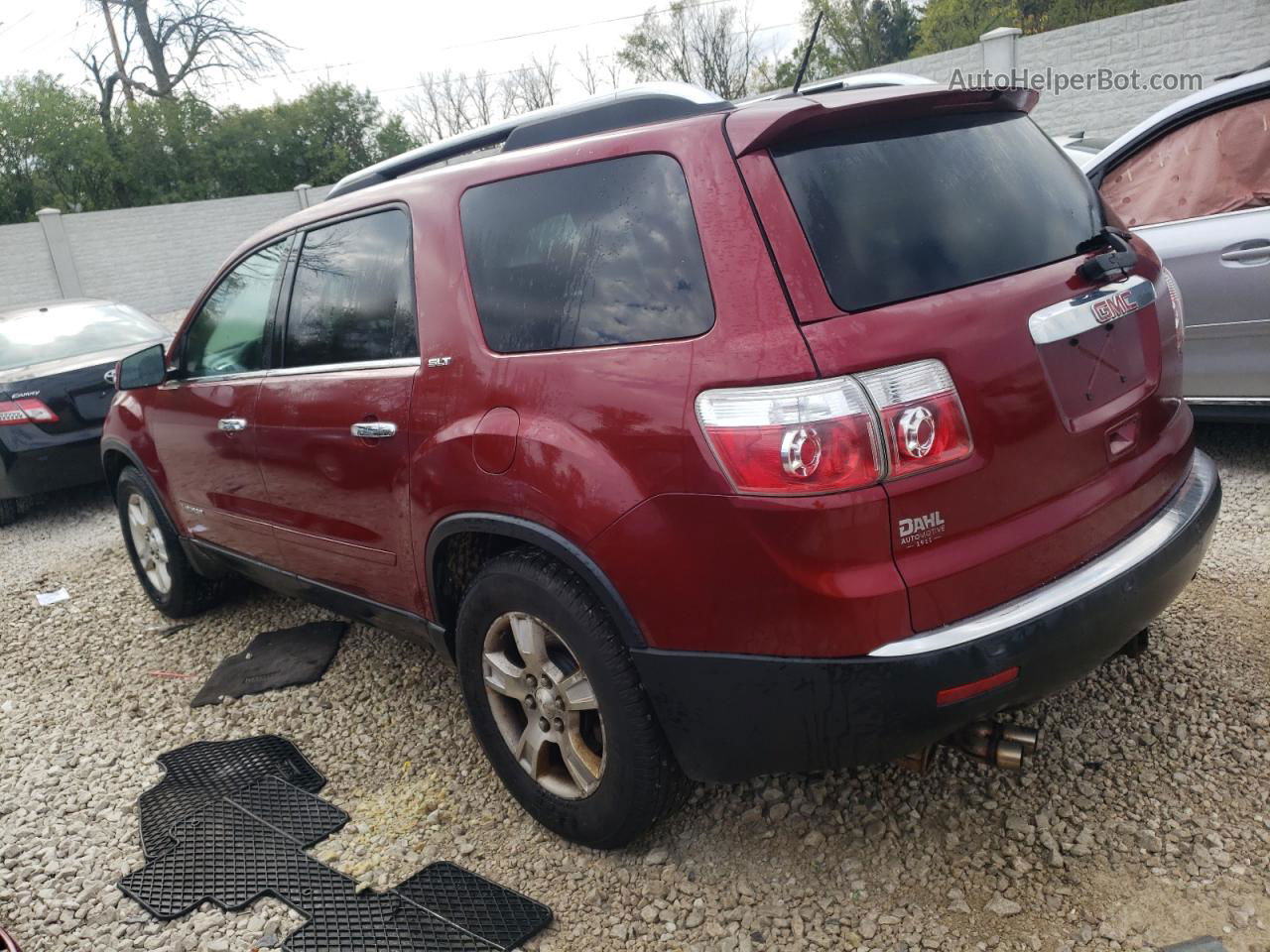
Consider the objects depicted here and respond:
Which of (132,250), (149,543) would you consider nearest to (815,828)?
(149,543)

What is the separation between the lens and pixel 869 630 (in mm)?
2033

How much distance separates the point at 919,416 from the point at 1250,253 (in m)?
3.19

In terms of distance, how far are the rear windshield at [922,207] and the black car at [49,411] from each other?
19.9 ft

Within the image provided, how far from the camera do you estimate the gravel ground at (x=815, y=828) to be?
2.35 meters

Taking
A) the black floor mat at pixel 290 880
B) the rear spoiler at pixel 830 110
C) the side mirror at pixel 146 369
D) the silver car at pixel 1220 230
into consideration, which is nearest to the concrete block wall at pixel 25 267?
the side mirror at pixel 146 369

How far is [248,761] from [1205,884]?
9.65 ft

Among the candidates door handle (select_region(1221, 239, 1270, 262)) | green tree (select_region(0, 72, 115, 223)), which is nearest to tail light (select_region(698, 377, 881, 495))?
door handle (select_region(1221, 239, 1270, 262))

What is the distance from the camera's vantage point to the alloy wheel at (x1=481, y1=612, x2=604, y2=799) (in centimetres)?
256

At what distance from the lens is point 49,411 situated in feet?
22.0

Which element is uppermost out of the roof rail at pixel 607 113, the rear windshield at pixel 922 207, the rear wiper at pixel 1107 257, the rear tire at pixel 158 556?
the roof rail at pixel 607 113

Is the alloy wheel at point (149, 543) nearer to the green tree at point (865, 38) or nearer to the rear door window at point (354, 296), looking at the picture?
the rear door window at point (354, 296)

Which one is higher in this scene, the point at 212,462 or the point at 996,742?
the point at 212,462

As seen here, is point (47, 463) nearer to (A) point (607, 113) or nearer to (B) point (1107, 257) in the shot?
(A) point (607, 113)

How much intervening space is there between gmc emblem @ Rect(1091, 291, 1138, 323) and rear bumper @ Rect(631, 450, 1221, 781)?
0.52 metres
